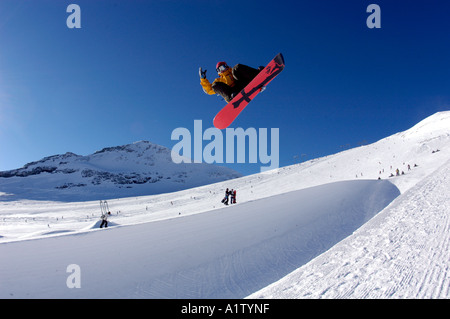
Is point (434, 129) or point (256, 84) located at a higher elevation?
point (434, 129)

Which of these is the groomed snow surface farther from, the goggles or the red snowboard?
the goggles

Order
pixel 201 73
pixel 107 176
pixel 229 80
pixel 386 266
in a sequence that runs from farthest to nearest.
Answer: pixel 107 176
pixel 229 80
pixel 201 73
pixel 386 266

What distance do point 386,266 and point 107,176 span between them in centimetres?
8256

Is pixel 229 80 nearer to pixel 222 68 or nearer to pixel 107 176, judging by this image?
pixel 222 68

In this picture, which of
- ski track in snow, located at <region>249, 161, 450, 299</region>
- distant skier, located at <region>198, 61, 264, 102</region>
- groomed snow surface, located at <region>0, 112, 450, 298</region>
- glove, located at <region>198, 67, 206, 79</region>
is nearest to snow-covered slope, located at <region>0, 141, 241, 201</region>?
groomed snow surface, located at <region>0, 112, 450, 298</region>

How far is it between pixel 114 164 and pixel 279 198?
336ft

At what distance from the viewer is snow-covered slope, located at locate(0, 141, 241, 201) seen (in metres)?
55.9

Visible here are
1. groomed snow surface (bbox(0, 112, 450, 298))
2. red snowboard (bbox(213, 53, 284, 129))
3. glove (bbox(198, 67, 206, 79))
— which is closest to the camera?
groomed snow surface (bbox(0, 112, 450, 298))

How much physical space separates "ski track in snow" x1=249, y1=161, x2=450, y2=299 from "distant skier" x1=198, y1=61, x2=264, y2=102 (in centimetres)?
500

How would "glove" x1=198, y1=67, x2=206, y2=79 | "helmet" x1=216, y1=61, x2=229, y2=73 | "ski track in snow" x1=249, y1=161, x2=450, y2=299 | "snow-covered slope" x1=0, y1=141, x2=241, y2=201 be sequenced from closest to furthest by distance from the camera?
"ski track in snow" x1=249, y1=161, x2=450, y2=299 < "glove" x1=198, y1=67, x2=206, y2=79 < "helmet" x1=216, y1=61, x2=229, y2=73 < "snow-covered slope" x1=0, y1=141, x2=241, y2=201

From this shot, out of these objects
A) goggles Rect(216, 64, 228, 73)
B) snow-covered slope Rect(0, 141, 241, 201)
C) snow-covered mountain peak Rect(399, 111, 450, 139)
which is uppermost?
snow-covered mountain peak Rect(399, 111, 450, 139)

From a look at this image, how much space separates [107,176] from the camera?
7550cm

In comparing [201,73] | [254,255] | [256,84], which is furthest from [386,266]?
[201,73]
